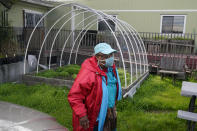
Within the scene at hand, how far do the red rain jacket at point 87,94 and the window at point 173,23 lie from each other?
13.6 metres

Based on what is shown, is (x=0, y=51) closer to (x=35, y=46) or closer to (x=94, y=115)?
(x=35, y=46)

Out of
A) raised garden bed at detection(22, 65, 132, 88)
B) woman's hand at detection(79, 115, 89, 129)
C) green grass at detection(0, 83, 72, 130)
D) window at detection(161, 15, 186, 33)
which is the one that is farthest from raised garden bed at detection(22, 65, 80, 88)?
window at detection(161, 15, 186, 33)

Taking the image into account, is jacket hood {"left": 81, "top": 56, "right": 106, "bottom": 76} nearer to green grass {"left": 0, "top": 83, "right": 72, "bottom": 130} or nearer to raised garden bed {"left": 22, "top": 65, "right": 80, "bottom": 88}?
green grass {"left": 0, "top": 83, "right": 72, "bottom": 130}

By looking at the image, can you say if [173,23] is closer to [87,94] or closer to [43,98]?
[43,98]

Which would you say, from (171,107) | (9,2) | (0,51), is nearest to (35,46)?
(0,51)

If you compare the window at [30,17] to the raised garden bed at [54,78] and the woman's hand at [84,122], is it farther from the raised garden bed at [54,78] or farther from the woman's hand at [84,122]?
the woman's hand at [84,122]

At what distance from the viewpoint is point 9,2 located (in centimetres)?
1019

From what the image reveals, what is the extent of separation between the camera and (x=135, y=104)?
535 centimetres

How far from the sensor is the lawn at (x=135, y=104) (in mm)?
4430

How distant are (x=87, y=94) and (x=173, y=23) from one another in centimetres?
1386

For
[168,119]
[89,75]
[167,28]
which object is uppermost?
[167,28]

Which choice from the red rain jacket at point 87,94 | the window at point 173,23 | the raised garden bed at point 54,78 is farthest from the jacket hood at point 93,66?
the window at point 173,23

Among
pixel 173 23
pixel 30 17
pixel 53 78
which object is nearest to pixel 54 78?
pixel 53 78

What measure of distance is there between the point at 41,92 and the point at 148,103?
129 inches
